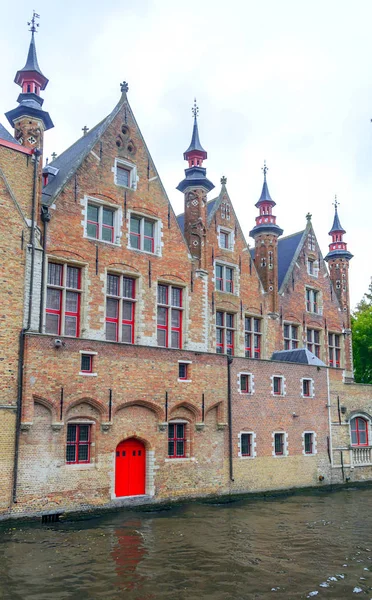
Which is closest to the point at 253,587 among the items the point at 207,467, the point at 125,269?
the point at 207,467

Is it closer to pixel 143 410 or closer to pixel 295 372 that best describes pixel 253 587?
pixel 143 410

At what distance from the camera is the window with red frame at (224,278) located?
27.0 meters

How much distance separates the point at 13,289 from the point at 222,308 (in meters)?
11.5

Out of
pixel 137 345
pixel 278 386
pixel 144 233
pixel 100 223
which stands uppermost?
pixel 144 233

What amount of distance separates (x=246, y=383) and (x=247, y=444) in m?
2.58

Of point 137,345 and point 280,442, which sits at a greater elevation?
point 137,345

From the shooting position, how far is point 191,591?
35.4 feet

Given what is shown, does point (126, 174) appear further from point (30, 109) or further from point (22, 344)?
point (22, 344)

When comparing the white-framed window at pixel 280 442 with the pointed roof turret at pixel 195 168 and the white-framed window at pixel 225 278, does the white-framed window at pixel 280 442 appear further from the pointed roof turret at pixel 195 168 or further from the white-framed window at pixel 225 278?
the pointed roof turret at pixel 195 168

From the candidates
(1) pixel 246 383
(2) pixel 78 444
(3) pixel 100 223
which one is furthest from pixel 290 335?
(2) pixel 78 444

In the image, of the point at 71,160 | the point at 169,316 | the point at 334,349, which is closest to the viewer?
the point at 71,160

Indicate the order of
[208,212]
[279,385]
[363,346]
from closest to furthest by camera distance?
[279,385] → [208,212] → [363,346]

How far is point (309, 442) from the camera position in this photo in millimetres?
26656

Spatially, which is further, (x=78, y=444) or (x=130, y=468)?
(x=130, y=468)
